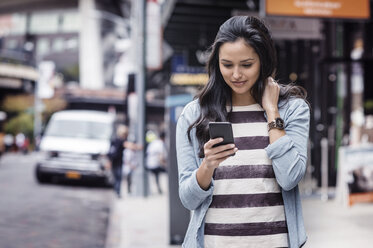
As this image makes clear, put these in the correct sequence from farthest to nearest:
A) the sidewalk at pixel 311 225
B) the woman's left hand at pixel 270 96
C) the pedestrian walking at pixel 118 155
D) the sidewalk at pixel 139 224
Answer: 1. the pedestrian walking at pixel 118 155
2. the sidewalk at pixel 139 224
3. the sidewalk at pixel 311 225
4. the woman's left hand at pixel 270 96

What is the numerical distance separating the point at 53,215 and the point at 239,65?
8817mm

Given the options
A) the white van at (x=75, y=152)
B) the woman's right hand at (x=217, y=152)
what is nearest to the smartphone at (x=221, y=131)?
the woman's right hand at (x=217, y=152)

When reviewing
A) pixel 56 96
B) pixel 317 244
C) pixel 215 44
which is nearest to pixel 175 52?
pixel 317 244

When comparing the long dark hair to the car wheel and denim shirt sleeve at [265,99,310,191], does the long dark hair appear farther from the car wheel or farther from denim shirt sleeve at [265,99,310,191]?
the car wheel

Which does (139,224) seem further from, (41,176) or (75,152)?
(41,176)

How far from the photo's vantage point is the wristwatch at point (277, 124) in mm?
1966

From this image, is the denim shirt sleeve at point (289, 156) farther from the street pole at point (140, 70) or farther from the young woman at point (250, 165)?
the street pole at point (140, 70)

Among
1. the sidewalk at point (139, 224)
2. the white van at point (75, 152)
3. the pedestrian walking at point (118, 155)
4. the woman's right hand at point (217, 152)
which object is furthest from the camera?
the white van at point (75, 152)

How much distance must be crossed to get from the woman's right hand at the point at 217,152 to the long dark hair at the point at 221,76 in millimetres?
199

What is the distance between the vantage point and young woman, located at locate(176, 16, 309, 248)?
195cm

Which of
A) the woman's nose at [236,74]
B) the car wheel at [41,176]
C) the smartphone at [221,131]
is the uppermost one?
the woman's nose at [236,74]

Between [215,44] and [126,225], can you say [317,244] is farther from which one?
[215,44]

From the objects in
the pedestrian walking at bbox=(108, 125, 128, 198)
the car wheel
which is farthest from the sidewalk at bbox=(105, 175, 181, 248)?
the car wheel

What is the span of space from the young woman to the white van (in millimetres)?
13295
